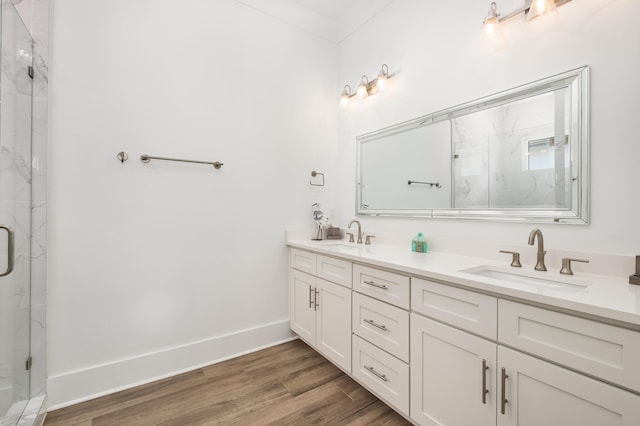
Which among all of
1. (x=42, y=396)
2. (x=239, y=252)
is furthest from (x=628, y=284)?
(x=42, y=396)

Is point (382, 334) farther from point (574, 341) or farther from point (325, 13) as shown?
point (325, 13)

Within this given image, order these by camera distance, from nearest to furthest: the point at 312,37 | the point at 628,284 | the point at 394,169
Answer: the point at 628,284, the point at 394,169, the point at 312,37

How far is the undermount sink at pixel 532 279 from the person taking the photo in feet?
3.96

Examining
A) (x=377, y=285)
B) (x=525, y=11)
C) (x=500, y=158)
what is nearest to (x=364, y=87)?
(x=525, y=11)

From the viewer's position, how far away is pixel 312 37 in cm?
269

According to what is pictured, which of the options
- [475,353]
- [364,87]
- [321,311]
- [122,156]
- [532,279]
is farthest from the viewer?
[364,87]

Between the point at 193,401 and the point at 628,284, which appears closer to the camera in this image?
the point at 628,284

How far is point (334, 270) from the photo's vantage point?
1.98 metres

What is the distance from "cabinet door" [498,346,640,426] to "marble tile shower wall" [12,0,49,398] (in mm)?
2293

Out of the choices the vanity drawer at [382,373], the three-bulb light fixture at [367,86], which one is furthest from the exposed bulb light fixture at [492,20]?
the vanity drawer at [382,373]

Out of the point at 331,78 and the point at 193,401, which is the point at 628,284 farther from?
the point at 331,78

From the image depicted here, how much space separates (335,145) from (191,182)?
1.40m

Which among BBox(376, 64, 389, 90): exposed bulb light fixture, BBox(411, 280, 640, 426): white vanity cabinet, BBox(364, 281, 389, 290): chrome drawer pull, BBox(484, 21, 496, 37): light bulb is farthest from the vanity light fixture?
BBox(411, 280, 640, 426): white vanity cabinet

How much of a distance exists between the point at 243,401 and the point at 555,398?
155 centimetres
